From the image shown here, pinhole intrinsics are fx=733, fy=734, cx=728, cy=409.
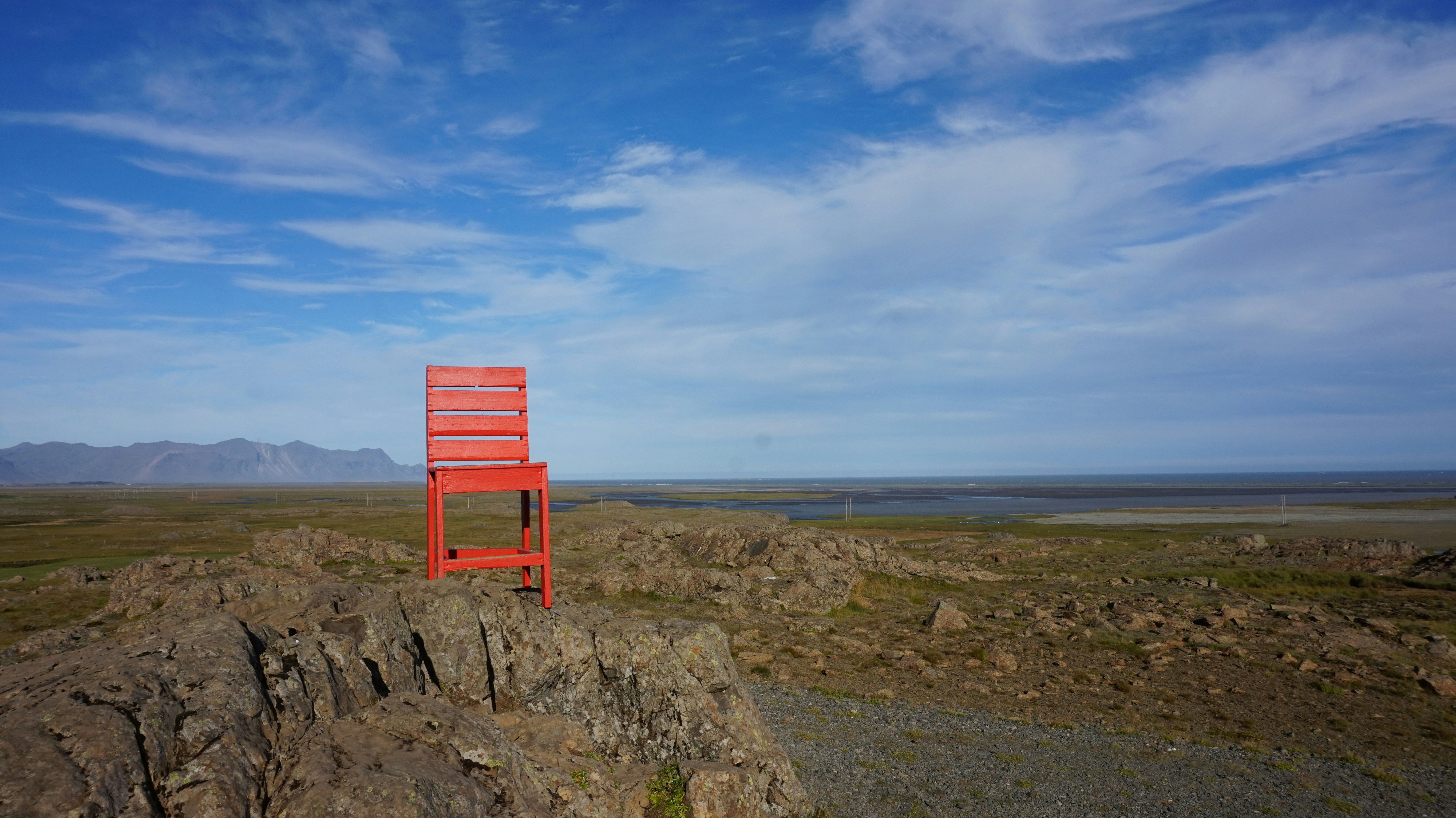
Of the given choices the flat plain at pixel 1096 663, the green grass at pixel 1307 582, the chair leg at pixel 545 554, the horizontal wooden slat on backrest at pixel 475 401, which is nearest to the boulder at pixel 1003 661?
the flat plain at pixel 1096 663

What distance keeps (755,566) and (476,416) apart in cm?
3180

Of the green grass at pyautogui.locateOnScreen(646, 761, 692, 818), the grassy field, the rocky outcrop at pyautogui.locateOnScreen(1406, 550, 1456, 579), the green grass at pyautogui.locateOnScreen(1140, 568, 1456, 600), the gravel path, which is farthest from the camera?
the rocky outcrop at pyautogui.locateOnScreen(1406, 550, 1456, 579)

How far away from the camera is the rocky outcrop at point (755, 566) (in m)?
34.1

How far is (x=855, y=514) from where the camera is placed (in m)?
108

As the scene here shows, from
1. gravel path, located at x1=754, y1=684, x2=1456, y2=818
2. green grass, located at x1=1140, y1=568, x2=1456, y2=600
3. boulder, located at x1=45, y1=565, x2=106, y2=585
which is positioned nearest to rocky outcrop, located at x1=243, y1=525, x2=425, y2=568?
boulder, located at x1=45, y1=565, x2=106, y2=585

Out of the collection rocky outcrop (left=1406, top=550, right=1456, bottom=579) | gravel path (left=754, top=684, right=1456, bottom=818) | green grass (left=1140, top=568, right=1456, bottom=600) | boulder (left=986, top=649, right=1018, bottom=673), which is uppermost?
gravel path (left=754, top=684, right=1456, bottom=818)

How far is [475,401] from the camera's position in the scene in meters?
11.7

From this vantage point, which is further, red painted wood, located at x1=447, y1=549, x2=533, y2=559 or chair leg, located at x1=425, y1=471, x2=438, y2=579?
red painted wood, located at x1=447, y1=549, x2=533, y2=559

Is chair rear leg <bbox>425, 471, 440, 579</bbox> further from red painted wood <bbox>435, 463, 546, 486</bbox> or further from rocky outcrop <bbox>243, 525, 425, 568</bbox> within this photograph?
rocky outcrop <bbox>243, 525, 425, 568</bbox>

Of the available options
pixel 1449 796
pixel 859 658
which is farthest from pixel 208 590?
pixel 1449 796

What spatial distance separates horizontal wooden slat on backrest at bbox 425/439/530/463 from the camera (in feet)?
36.9

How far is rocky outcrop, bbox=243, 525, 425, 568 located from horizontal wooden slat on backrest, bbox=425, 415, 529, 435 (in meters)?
36.8

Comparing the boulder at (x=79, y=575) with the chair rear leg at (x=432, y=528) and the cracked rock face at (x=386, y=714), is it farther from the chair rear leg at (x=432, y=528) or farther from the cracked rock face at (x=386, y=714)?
the chair rear leg at (x=432, y=528)

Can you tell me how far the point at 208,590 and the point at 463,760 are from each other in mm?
16611
